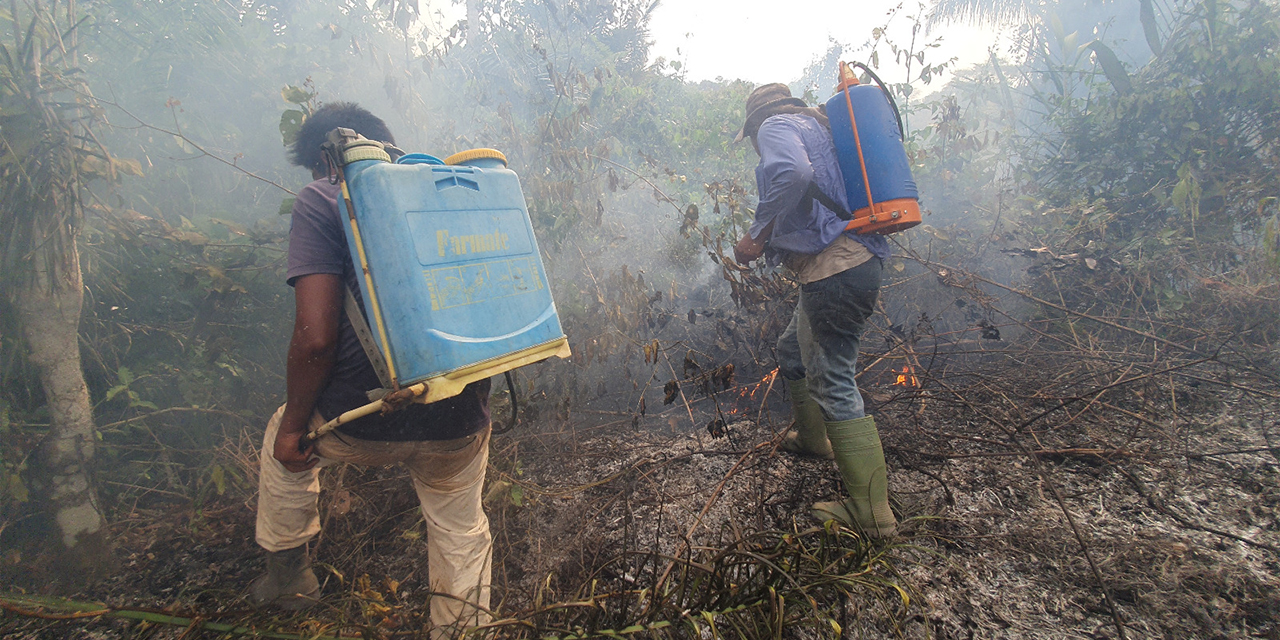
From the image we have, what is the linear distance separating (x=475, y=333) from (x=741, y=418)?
2328 mm

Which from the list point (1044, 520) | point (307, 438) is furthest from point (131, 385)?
point (1044, 520)

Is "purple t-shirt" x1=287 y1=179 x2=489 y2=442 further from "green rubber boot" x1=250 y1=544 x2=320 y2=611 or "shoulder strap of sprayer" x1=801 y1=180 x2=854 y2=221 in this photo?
"shoulder strap of sprayer" x1=801 y1=180 x2=854 y2=221

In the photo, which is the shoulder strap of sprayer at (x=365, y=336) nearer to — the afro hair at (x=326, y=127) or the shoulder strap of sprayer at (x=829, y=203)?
the afro hair at (x=326, y=127)

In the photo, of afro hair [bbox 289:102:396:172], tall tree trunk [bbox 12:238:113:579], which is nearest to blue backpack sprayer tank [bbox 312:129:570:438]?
afro hair [bbox 289:102:396:172]

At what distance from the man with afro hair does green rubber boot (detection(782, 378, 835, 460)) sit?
1635 mm

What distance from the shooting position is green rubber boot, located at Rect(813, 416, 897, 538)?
6.20ft

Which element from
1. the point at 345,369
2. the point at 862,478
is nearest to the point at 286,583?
the point at 345,369

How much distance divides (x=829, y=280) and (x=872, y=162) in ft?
1.74

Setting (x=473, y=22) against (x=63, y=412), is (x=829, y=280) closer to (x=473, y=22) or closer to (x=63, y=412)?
(x=63, y=412)

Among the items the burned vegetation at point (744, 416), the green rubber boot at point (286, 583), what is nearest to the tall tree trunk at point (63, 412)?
the burned vegetation at point (744, 416)

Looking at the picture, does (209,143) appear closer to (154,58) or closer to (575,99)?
(154,58)

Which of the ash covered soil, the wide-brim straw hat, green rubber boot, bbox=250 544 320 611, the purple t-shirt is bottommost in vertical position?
the ash covered soil

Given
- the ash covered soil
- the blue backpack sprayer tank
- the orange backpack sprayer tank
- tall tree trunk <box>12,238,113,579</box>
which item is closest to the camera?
the blue backpack sprayer tank

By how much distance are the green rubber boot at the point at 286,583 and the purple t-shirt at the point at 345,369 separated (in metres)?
0.70
